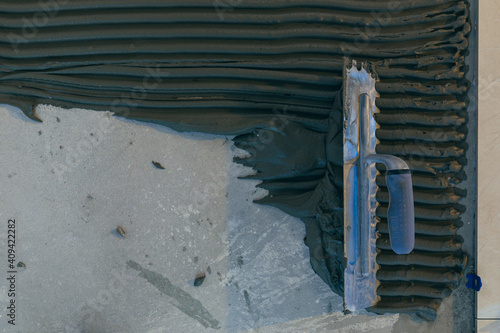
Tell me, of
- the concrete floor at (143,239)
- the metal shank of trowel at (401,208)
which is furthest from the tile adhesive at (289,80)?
the metal shank of trowel at (401,208)

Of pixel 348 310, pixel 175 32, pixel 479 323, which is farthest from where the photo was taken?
pixel 479 323

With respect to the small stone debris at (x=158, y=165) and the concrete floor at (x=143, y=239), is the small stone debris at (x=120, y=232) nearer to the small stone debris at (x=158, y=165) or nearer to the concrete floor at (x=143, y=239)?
the concrete floor at (x=143, y=239)

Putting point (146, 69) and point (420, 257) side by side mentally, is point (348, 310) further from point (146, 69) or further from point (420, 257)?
point (146, 69)

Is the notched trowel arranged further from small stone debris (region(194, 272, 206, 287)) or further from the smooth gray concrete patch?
small stone debris (region(194, 272, 206, 287))

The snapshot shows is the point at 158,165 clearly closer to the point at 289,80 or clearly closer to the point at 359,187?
the point at 289,80

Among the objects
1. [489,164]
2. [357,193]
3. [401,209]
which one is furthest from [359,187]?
[489,164]

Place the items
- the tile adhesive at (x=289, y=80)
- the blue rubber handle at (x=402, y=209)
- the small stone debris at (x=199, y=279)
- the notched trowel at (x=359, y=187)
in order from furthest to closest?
the small stone debris at (x=199, y=279) < the tile adhesive at (x=289, y=80) < the notched trowel at (x=359, y=187) < the blue rubber handle at (x=402, y=209)

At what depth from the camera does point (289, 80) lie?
1.70 meters

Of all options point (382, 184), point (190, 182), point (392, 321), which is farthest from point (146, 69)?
point (392, 321)

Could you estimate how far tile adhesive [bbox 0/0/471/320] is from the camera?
1688 millimetres

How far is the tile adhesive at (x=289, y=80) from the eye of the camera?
1.69 m

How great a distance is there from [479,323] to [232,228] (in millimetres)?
1335

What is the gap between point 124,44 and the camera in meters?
1.71

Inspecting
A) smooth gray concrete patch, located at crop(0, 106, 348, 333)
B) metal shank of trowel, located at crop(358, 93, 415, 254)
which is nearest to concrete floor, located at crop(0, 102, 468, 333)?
smooth gray concrete patch, located at crop(0, 106, 348, 333)
